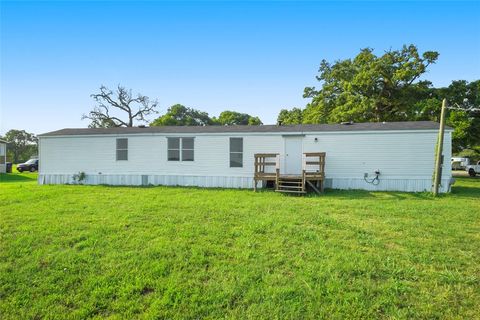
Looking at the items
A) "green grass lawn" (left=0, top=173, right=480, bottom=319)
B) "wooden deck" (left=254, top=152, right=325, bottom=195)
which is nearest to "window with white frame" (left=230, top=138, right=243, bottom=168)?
"wooden deck" (left=254, top=152, right=325, bottom=195)

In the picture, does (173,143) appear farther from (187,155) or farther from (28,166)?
(28,166)

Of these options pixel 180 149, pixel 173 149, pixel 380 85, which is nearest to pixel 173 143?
pixel 173 149

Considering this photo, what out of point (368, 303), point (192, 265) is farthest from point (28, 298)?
point (368, 303)

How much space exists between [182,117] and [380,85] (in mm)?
32577

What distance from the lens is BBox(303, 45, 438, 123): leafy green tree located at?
18.0 m

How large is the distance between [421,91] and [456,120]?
11.1 ft

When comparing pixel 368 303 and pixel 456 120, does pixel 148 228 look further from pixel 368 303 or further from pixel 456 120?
pixel 456 120

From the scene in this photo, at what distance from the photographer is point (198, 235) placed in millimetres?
4523

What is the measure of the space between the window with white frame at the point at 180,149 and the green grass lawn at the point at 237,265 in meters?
6.08

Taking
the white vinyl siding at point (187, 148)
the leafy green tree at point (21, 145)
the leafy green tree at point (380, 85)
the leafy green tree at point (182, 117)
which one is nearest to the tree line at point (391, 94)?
the leafy green tree at point (380, 85)

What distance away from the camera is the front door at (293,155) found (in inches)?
443

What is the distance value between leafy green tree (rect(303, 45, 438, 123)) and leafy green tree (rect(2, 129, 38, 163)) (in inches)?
2148

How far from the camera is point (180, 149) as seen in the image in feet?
39.8

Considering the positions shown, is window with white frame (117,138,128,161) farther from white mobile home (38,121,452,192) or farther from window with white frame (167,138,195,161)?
window with white frame (167,138,195,161)
